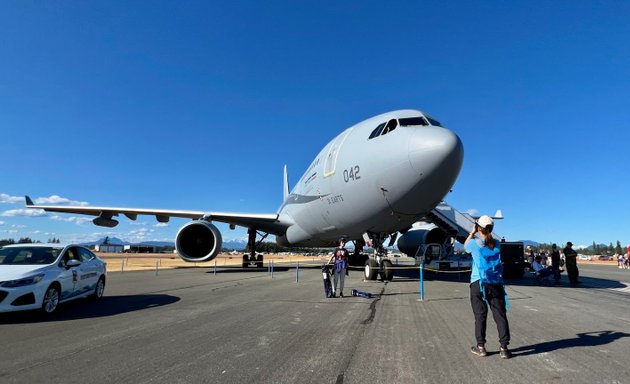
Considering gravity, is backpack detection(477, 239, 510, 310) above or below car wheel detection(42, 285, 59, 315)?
above

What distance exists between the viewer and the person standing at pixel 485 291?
4508 mm

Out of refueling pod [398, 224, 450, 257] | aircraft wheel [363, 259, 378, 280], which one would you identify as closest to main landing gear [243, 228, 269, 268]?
refueling pod [398, 224, 450, 257]

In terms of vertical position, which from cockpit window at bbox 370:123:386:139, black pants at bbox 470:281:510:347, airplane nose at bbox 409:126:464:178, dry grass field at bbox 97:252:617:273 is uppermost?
cockpit window at bbox 370:123:386:139

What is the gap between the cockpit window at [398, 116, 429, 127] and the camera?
1091 cm

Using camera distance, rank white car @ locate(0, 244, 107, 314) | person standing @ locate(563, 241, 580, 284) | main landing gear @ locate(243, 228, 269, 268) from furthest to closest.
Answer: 1. main landing gear @ locate(243, 228, 269, 268)
2. person standing @ locate(563, 241, 580, 284)
3. white car @ locate(0, 244, 107, 314)

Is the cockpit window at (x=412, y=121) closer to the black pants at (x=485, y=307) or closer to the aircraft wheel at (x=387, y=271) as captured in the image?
the aircraft wheel at (x=387, y=271)

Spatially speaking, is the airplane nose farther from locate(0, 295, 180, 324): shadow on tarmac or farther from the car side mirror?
the car side mirror

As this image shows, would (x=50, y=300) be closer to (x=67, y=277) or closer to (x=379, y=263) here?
(x=67, y=277)

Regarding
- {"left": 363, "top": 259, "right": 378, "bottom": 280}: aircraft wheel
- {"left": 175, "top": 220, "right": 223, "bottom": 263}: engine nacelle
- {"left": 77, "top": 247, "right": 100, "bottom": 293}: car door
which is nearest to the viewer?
{"left": 77, "top": 247, "right": 100, "bottom": 293}: car door

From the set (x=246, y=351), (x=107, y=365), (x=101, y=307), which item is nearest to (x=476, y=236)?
(x=246, y=351)

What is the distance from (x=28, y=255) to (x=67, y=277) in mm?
986

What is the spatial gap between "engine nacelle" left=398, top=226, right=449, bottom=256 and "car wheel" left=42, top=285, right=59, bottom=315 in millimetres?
15663

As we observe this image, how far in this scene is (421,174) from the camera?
9.90 metres

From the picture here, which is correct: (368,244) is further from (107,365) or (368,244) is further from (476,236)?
(107,365)
